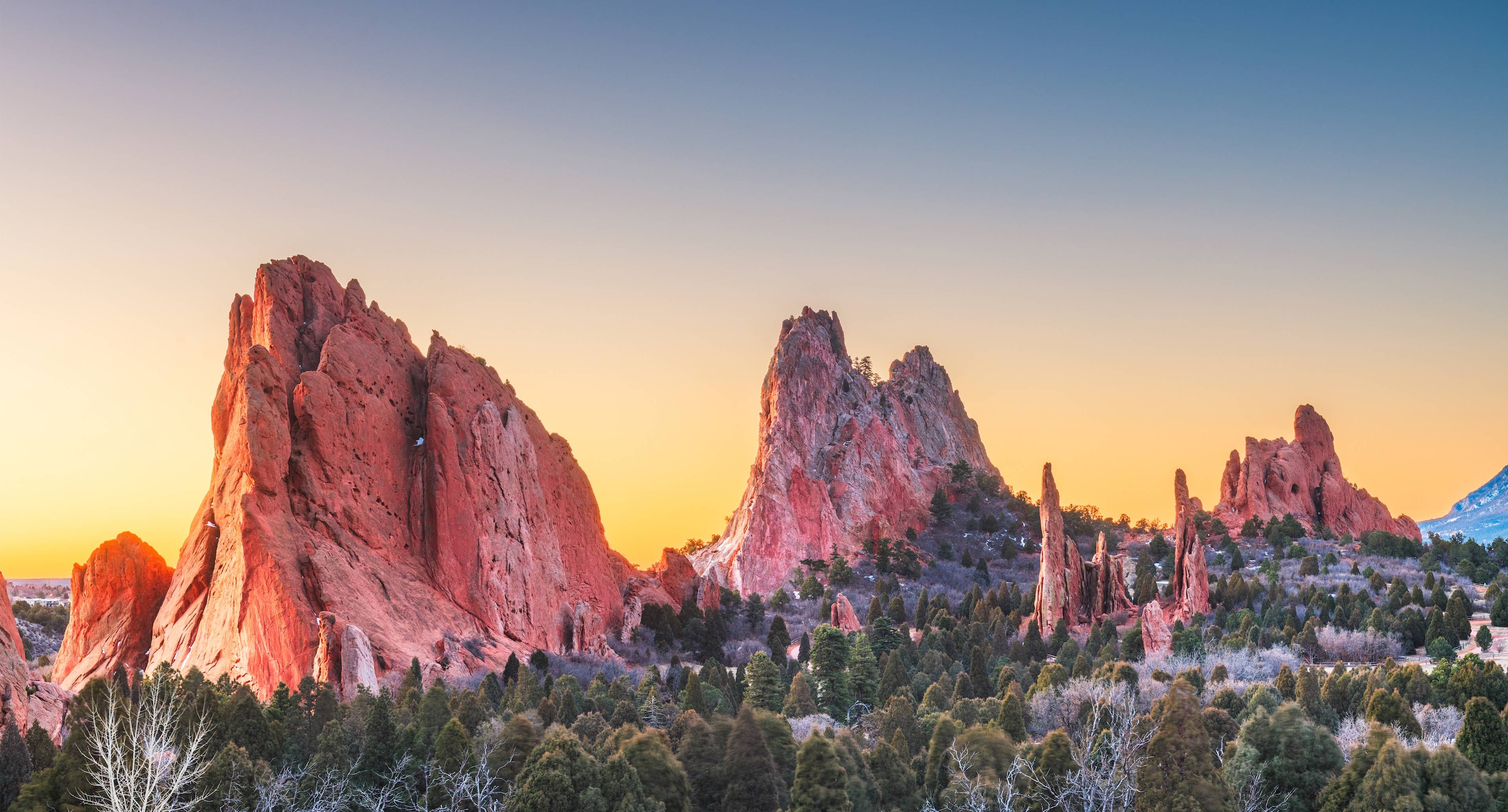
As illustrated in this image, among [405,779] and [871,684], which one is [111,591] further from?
[871,684]

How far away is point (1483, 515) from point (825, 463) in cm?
7200

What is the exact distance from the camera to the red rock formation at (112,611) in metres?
56.8

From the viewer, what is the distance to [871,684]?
60.7m

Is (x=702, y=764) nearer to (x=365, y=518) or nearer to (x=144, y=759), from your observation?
(x=144, y=759)

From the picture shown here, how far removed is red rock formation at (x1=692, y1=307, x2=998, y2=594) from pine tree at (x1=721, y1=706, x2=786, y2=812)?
67216mm

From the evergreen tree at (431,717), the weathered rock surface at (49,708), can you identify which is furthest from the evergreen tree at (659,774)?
the weathered rock surface at (49,708)

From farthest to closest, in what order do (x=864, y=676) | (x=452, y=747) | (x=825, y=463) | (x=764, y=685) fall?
(x=825, y=463), (x=864, y=676), (x=764, y=685), (x=452, y=747)

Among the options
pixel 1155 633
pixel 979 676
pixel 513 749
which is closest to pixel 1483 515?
pixel 1155 633

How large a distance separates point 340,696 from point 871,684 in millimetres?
24879

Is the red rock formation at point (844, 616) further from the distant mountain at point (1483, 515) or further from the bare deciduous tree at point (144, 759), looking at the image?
the distant mountain at point (1483, 515)

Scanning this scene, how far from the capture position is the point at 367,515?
62.6 m

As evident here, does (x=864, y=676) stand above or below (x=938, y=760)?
above

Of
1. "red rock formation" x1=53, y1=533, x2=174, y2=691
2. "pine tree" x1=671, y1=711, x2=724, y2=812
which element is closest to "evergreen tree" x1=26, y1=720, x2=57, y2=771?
"pine tree" x1=671, y1=711, x2=724, y2=812

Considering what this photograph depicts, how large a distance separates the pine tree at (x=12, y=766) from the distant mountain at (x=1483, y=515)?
125636 millimetres
